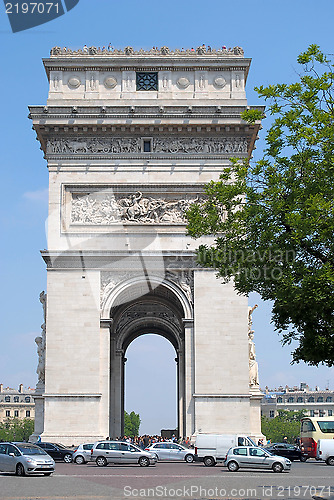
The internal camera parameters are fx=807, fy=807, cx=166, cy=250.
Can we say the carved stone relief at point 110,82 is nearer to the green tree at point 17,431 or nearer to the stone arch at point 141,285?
the stone arch at point 141,285

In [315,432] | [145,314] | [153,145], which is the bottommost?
[315,432]

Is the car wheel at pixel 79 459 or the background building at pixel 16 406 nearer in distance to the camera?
the car wheel at pixel 79 459

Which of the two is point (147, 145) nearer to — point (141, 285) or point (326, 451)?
point (141, 285)

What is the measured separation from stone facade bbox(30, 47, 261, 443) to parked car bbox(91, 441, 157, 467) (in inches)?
147

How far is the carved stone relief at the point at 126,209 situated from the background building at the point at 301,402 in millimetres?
125259

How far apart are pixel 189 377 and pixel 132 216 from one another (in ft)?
28.1

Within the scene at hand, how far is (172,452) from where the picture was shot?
3859 centimetres

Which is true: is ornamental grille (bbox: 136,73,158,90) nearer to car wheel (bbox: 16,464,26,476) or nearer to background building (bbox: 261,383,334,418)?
car wheel (bbox: 16,464,26,476)

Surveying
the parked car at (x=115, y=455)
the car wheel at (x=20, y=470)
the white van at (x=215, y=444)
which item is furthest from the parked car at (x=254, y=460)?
the car wheel at (x=20, y=470)

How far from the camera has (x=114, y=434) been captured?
45406 millimetres

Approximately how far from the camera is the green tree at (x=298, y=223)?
61.5 feet

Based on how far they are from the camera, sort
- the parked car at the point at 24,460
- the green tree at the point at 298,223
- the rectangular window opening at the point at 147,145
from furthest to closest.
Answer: the rectangular window opening at the point at 147,145 → the parked car at the point at 24,460 → the green tree at the point at 298,223

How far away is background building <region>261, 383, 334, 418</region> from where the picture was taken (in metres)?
163

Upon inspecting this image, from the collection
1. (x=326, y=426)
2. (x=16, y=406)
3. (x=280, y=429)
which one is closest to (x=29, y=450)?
(x=326, y=426)
